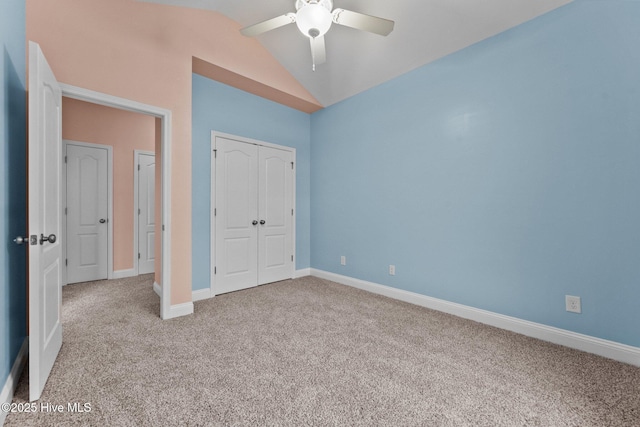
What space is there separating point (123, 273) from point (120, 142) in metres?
2.10

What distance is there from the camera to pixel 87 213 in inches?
160

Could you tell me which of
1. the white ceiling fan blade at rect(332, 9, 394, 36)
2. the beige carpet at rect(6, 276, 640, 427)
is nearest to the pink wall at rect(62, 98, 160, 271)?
the beige carpet at rect(6, 276, 640, 427)

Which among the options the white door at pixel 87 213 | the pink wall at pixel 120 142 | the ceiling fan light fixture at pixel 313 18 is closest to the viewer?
the ceiling fan light fixture at pixel 313 18

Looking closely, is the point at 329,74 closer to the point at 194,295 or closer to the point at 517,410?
the point at 194,295

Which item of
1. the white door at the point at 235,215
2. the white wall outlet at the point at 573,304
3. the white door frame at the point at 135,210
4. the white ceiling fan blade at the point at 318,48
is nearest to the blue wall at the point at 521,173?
the white wall outlet at the point at 573,304

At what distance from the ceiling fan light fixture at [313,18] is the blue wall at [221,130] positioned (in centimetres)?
193

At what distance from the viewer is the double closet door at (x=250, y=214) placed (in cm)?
352

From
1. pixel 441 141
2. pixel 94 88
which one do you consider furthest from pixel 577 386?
pixel 94 88

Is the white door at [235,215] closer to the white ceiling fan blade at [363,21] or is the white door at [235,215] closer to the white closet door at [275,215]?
the white closet door at [275,215]

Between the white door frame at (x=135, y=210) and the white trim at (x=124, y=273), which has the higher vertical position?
the white door frame at (x=135, y=210)

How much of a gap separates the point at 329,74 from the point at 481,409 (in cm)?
378

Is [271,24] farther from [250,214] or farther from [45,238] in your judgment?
[250,214]

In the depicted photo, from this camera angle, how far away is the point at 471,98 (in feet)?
9.01

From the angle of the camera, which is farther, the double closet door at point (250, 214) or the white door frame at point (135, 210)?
the white door frame at point (135, 210)
